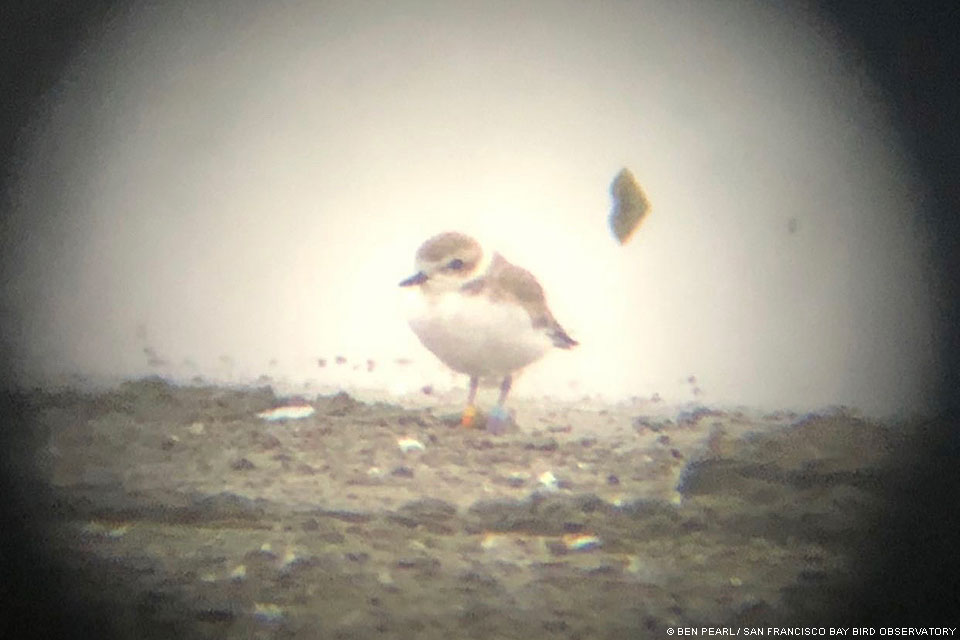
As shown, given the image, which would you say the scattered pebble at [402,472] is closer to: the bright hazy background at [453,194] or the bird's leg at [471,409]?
the bird's leg at [471,409]

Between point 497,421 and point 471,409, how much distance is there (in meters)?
0.06

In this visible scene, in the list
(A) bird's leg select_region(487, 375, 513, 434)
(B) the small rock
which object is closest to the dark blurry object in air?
(A) bird's leg select_region(487, 375, 513, 434)

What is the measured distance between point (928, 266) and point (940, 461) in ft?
1.25

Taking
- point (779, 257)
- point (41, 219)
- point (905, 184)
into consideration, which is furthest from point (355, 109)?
point (905, 184)

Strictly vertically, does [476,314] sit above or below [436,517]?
above

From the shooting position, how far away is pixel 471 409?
5.35 ft

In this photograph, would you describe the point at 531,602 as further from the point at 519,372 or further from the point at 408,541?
the point at 519,372

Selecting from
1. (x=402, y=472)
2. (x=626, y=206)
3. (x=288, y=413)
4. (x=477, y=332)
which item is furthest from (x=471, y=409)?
(x=626, y=206)

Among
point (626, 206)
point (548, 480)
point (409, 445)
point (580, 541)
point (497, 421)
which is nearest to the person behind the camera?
point (580, 541)

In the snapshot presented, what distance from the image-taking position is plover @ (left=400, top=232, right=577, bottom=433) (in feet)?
5.19

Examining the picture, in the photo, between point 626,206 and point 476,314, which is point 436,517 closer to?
point 476,314

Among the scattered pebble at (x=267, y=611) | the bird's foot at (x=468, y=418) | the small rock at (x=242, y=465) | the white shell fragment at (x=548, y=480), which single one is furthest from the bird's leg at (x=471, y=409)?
the scattered pebble at (x=267, y=611)

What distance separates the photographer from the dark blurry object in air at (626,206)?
1762 millimetres

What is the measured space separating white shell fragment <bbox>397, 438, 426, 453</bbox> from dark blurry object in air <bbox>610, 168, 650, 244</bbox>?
67 cm
